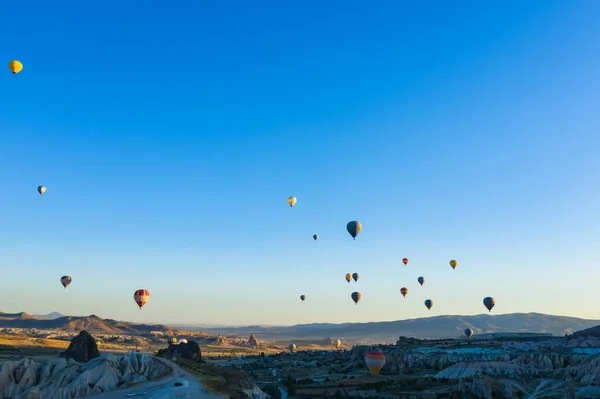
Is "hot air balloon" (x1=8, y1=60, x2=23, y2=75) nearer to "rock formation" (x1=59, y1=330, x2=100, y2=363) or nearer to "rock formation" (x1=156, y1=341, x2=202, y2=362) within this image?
"rock formation" (x1=59, y1=330, x2=100, y2=363)

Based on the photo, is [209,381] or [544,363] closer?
[209,381]

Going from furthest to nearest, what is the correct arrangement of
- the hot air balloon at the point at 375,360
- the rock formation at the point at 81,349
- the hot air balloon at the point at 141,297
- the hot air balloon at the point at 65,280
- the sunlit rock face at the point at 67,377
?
the hot air balloon at the point at 65,280, the hot air balloon at the point at 141,297, the rock formation at the point at 81,349, the hot air balloon at the point at 375,360, the sunlit rock face at the point at 67,377

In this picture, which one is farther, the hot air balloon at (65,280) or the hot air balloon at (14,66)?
the hot air balloon at (65,280)

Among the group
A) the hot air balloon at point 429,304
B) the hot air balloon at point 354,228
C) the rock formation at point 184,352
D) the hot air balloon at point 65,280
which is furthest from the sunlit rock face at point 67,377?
the hot air balloon at point 429,304

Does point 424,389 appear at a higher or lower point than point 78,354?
lower

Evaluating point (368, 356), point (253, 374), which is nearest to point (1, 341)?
point (253, 374)

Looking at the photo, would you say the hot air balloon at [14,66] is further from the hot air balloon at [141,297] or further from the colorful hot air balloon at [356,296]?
the colorful hot air balloon at [356,296]

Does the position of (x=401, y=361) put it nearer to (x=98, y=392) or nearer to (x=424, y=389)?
(x=424, y=389)
